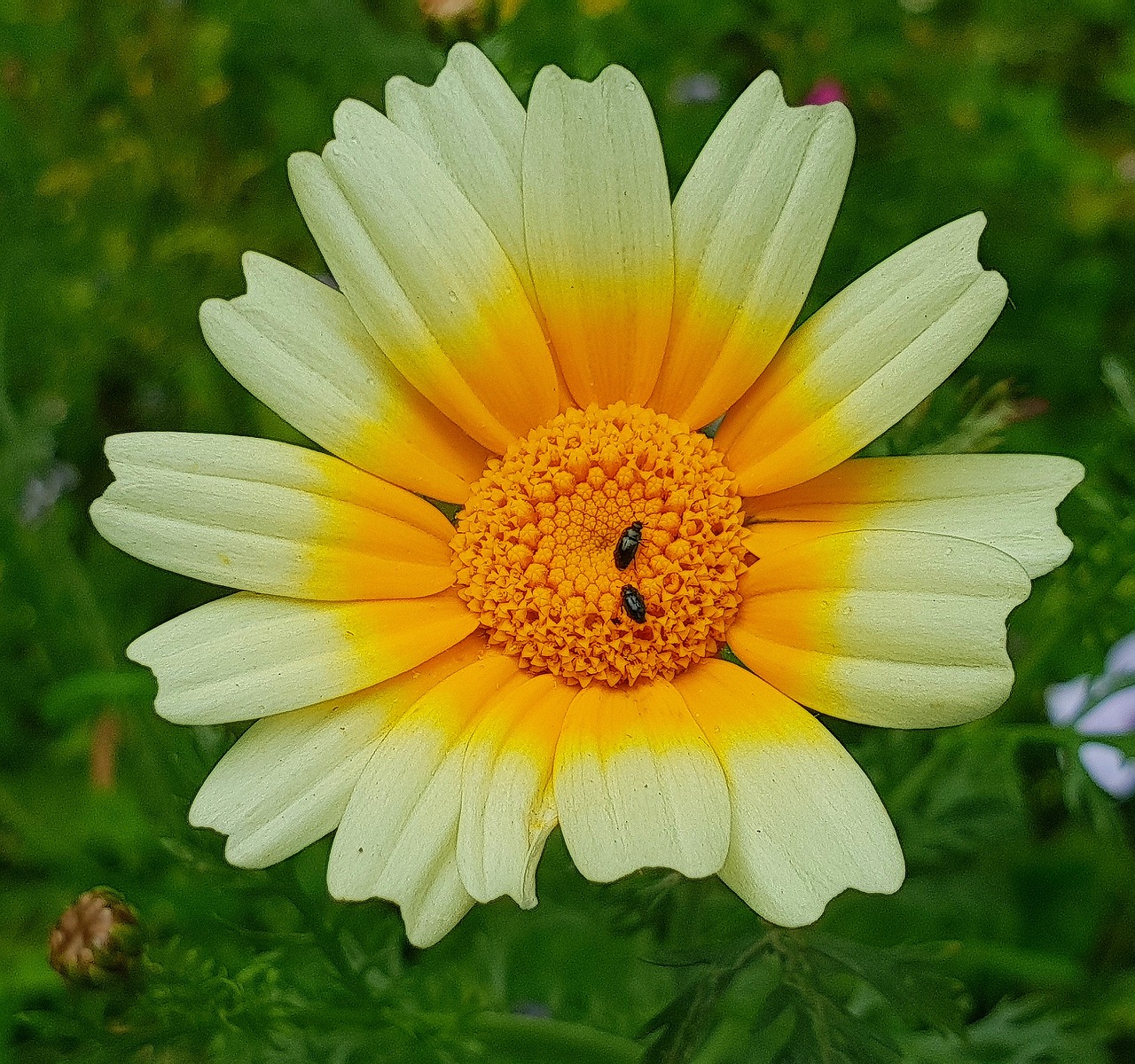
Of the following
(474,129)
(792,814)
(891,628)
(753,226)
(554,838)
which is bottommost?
(554,838)

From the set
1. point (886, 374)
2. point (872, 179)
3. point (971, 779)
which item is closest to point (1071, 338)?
point (872, 179)

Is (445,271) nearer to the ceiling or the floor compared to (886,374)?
nearer to the ceiling

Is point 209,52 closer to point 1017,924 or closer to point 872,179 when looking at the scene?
point 872,179

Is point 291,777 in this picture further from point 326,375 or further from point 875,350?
point 875,350

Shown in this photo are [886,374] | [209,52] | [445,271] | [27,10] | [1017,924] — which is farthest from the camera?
[209,52]

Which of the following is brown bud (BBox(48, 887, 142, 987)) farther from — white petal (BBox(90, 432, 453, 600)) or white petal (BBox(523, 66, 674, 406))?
white petal (BBox(523, 66, 674, 406))

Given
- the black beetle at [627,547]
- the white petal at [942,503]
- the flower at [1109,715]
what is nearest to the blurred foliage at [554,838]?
the flower at [1109,715]

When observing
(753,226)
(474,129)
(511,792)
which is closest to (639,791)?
(511,792)
